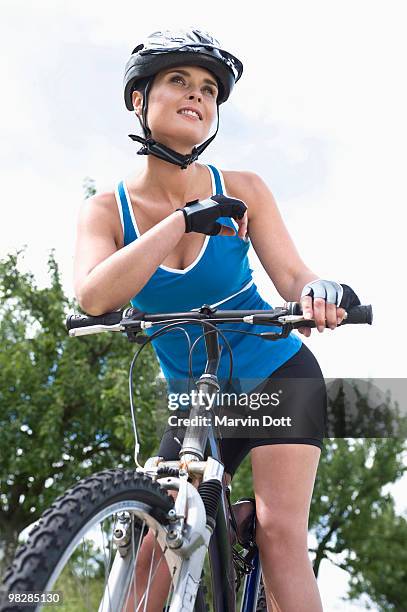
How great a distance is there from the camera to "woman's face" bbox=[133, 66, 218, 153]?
8.97ft

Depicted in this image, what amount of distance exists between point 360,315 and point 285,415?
58 cm

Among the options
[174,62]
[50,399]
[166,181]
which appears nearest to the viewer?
[174,62]

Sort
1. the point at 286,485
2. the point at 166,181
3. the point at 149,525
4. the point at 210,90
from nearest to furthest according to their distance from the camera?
the point at 149,525 < the point at 286,485 < the point at 210,90 < the point at 166,181

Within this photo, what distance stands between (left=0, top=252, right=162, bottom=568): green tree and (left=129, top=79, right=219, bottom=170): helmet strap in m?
14.0

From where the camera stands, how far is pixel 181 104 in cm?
273

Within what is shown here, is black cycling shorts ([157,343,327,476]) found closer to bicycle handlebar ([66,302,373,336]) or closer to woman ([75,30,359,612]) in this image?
woman ([75,30,359,612])

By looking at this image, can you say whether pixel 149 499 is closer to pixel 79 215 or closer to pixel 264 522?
pixel 264 522

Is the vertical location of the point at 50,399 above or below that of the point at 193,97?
above

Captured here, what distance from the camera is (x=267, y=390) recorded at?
9.08 feet

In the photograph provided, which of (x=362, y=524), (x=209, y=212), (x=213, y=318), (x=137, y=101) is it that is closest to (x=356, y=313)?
(x=213, y=318)

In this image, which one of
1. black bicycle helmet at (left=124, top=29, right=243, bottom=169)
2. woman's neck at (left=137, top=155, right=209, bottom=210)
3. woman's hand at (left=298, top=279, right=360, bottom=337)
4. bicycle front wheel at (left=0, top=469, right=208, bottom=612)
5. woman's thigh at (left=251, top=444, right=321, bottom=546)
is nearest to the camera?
bicycle front wheel at (left=0, top=469, right=208, bottom=612)

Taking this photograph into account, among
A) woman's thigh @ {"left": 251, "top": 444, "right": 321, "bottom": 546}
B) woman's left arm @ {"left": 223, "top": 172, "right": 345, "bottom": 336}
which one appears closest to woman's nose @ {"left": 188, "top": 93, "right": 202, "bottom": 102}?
woman's left arm @ {"left": 223, "top": 172, "right": 345, "bottom": 336}

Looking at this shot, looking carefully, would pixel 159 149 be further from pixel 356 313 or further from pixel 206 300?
pixel 356 313

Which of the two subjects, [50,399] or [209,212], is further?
[50,399]
